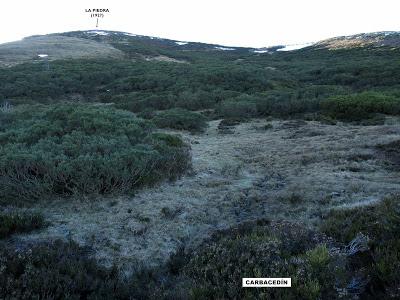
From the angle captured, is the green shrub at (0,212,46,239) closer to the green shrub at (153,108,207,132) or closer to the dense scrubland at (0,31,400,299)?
the dense scrubland at (0,31,400,299)

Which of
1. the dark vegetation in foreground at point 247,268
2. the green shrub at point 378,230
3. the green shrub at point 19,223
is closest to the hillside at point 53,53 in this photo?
the green shrub at point 19,223

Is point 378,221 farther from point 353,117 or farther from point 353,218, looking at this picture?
point 353,117

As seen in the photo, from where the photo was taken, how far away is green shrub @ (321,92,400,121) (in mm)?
18531

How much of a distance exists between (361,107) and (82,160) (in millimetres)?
14968

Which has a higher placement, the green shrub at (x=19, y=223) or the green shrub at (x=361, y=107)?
the green shrub at (x=361, y=107)

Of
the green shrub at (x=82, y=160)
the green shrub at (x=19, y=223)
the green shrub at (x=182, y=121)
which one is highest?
the green shrub at (x=82, y=160)

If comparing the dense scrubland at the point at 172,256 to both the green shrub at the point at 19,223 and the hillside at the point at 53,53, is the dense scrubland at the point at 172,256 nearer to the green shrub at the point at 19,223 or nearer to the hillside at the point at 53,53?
the green shrub at the point at 19,223

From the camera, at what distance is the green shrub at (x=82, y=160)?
820cm

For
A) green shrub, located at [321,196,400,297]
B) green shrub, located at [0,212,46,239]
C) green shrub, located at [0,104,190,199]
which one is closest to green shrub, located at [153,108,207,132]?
green shrub, located at [0,104,190,199]

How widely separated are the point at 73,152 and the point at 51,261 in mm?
4910

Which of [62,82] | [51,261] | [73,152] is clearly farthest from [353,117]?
[62,82]

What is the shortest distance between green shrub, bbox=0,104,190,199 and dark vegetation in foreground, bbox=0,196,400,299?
2625 millimetres

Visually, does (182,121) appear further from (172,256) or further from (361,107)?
(172,256)

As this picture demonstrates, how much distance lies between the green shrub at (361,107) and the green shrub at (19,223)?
51.0 ft
